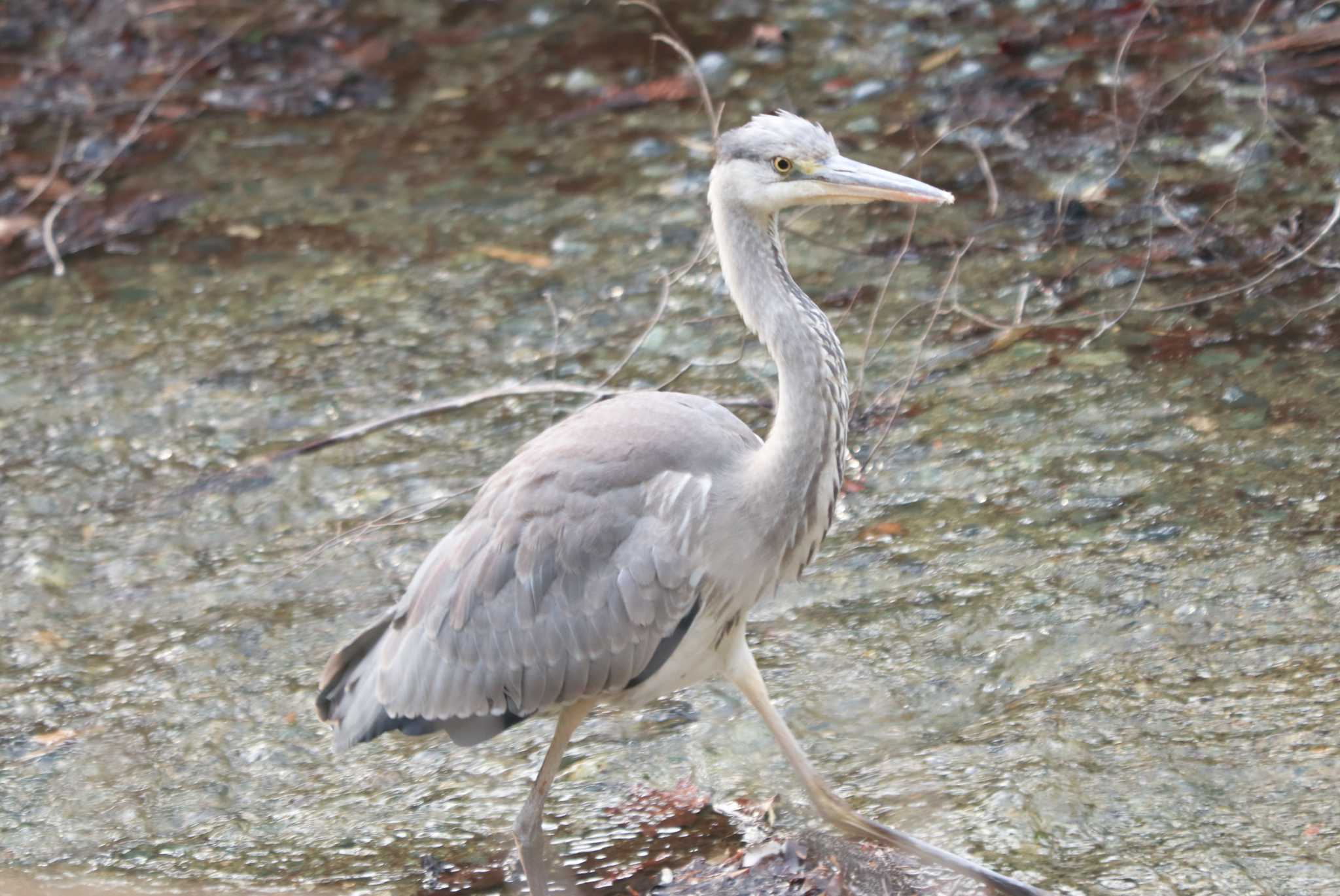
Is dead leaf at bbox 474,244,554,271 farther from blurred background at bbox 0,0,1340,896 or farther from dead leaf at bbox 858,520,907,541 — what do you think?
dead leaf at bbox 858,520,907,541

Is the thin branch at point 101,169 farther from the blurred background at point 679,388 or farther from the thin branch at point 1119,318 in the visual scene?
the thin branch at point 1119,318

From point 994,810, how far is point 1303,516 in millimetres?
1503

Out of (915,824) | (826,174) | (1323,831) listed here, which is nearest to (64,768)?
(915,824)

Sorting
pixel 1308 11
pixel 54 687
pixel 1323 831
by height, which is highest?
pixel 1308 11

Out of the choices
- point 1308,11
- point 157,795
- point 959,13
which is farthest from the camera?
point 959,13

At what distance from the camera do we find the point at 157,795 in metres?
4.62

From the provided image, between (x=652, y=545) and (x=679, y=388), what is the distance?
2.23m

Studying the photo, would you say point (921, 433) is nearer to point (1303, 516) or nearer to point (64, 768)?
point (1303, 516)

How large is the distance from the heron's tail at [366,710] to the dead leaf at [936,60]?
4.73 metres

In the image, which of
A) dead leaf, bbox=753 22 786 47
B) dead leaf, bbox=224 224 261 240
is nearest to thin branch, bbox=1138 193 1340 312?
dead leaf, bbox=753 22 786 47

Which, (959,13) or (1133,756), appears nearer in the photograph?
(1133,756)

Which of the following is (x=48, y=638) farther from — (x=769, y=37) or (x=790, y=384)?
(x=769, y=37)

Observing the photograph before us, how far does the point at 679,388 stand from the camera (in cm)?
623

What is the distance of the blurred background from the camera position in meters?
4.26
